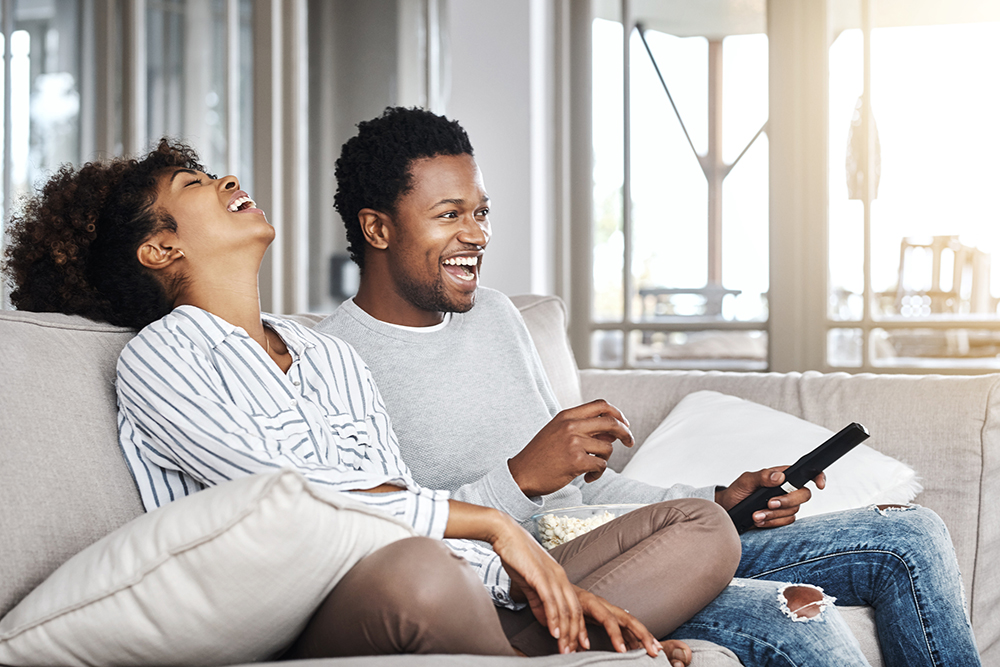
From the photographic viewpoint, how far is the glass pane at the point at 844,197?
2916mm

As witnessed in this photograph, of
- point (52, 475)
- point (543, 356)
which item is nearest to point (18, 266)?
point (52, 475)

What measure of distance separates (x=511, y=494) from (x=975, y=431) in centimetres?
100

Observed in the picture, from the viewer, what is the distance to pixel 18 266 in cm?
126

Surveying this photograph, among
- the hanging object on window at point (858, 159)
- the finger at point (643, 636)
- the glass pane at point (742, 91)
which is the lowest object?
the finger at point (643, 636)

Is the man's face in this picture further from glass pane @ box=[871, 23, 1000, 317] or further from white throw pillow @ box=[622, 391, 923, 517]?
A: glass pane @ box=[871, 23, 1000, 317]

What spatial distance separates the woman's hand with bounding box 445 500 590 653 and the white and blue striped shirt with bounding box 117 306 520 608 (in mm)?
29

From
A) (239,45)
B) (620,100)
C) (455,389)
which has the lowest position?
(455,389)

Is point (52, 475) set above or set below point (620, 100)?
below

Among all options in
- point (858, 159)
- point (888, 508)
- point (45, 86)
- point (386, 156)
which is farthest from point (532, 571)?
point (45, 86)

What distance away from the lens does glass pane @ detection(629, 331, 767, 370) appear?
3.05 metres

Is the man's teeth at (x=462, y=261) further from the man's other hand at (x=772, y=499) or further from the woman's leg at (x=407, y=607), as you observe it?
the woman's leg at (x=407, y=607)

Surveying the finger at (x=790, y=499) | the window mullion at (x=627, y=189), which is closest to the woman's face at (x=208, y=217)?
the finger at (x=790, y=499)

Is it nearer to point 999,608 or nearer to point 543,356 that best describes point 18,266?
point 543,356

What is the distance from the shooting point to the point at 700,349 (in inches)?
123
